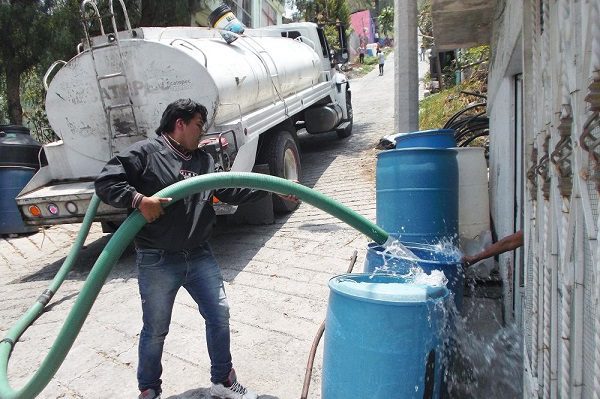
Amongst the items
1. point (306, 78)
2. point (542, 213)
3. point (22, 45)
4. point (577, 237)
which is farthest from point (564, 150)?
point (22, 45)

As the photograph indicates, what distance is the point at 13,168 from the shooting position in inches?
275

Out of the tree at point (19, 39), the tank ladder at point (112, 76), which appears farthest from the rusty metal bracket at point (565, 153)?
the tree at point (19, 39)

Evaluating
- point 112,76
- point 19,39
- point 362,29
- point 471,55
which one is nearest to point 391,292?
point 112,76

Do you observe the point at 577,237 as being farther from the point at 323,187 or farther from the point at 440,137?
the point at 323,187

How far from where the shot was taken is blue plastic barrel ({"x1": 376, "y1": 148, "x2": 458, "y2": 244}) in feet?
11.0

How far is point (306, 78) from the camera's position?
8.16 metres

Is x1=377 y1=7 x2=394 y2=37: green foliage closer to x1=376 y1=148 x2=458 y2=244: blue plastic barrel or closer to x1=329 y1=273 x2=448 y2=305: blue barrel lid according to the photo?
x1=376 y1=148 x2=458 y2=244: blue plastic barrel

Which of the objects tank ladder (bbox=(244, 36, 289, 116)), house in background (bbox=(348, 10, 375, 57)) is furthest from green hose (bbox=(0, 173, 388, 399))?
house in background (bbox=(348, 10, 375, 57))

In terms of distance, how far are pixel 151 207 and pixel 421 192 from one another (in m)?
1.90

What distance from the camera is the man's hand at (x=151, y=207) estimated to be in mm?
2279

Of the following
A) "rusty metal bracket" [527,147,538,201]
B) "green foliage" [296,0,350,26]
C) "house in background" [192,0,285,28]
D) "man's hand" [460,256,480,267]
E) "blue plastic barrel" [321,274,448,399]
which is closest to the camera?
"blue plastic barrel" [321,274,448,399]

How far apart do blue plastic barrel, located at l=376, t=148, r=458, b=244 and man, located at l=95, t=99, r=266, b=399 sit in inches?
53.6

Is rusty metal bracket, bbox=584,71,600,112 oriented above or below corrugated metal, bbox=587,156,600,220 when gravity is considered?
above

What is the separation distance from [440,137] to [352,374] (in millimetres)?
2458
